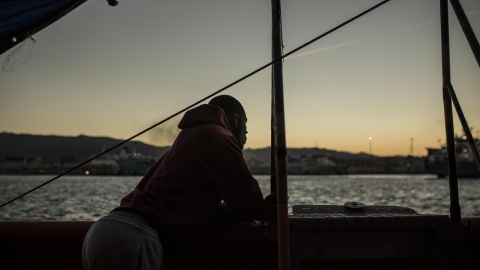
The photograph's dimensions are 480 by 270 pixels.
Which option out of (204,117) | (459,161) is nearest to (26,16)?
(204,117)

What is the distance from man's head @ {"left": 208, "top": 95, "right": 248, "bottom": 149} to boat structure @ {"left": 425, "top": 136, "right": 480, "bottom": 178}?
259 feet

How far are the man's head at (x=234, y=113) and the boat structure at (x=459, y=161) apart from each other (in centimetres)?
7892

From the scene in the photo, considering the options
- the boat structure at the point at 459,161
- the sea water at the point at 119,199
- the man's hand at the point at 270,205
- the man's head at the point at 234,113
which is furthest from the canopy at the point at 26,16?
the boat structure at the point at 459,161

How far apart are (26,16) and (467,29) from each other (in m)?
2.93

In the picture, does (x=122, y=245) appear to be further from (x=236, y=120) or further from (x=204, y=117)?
(x=236, y=120)

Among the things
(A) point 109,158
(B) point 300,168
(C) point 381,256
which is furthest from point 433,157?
(A) point 109,158

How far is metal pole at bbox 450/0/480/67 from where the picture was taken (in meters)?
2.48

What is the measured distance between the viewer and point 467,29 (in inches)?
106

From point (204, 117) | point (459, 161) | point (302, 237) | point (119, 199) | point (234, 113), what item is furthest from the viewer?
point (459, 161)

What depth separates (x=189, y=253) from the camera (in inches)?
109

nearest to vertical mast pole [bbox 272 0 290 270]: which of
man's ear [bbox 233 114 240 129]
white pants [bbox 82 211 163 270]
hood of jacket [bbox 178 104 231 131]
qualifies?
hood of jacket [bbox 178 104 231 131]

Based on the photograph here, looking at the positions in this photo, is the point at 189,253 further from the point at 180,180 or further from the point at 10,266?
the point at 10,266

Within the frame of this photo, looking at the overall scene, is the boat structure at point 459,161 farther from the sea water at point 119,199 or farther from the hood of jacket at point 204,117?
the hood of jacket at point 204,117

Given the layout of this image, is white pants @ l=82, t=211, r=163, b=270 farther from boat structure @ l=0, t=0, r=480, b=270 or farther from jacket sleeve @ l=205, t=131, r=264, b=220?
boat structure @ l=0, t=0, r=480, b=270
